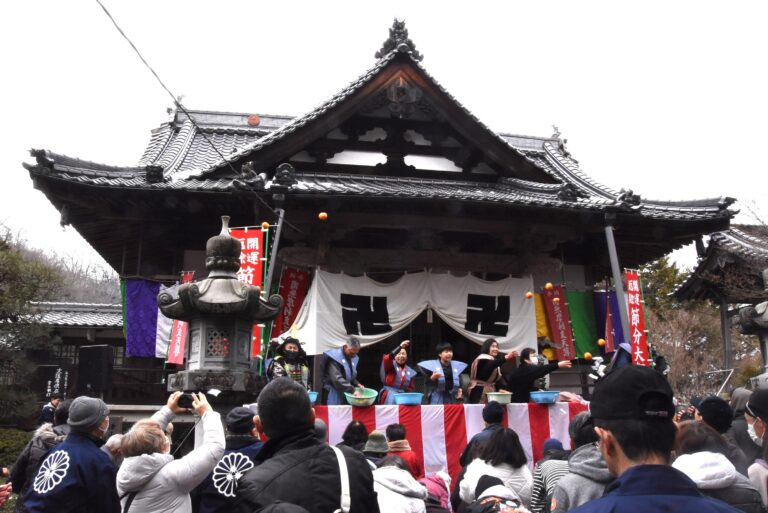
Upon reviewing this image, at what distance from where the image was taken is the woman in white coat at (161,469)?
3.65m

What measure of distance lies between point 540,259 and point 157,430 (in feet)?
33.3

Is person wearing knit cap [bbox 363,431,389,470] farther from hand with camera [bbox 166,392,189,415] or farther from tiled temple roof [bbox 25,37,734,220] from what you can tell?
tiled temple roof [bbox 25,37,734,220]

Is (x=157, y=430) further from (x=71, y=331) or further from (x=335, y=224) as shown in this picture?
(x=71, y=331)

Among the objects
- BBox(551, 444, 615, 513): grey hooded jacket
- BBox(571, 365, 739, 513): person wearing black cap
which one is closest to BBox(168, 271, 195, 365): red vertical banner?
BBox(551, 444, 615, 513): grey hooded jacket

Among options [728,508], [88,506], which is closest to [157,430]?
[88,506]

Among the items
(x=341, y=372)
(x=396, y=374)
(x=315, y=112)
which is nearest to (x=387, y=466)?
(x=341, y=372)

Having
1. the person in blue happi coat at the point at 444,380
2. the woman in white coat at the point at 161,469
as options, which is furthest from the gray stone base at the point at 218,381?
the person in blue happi coat at the point at 444,380

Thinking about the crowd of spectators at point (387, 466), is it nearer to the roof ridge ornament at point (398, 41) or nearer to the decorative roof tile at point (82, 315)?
the roof ridge ornament at point (398, 41)

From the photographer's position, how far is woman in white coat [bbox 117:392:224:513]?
12.0 feet

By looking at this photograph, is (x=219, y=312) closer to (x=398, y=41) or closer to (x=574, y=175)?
(x=398, y=41)

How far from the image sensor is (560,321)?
509 inches

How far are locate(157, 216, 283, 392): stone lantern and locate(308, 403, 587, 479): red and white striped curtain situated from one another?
297cm

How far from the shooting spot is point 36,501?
3654 mm

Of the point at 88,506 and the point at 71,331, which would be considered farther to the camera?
the point at 71,331
